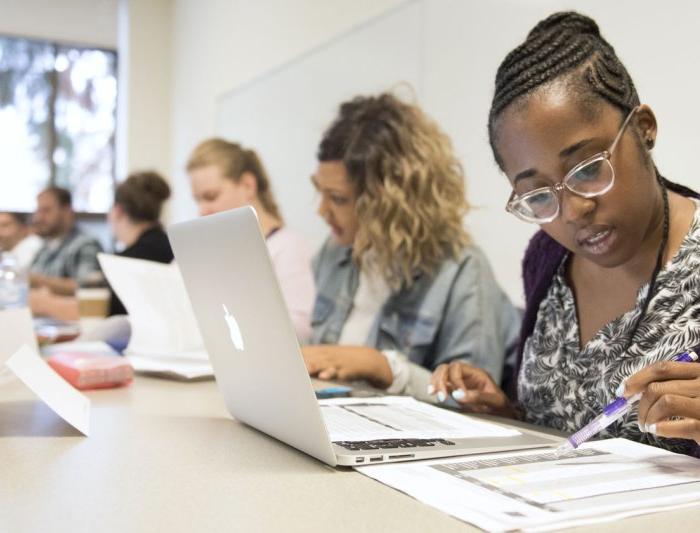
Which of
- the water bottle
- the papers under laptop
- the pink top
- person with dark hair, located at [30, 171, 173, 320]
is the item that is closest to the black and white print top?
the papers under laptop

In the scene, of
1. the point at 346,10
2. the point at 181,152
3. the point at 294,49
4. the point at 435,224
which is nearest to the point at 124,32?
the point at 181,152

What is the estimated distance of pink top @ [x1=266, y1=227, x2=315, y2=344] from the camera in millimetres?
2264

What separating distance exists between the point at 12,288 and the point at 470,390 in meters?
1.87

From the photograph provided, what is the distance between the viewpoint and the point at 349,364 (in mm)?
1467

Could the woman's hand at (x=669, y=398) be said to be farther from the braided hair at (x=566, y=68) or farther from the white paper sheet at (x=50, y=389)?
the white paper sheet at (x=50, y=389)

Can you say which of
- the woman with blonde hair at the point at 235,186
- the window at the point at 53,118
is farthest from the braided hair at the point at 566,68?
the window at the point at 53,118

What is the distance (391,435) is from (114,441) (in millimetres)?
327

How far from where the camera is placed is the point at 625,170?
0.98 meters

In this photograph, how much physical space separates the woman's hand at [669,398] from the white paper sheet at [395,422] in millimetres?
214

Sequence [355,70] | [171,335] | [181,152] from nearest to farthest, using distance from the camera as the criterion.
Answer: [171,335]
[355,70]
[181,152]

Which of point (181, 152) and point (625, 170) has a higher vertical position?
point (181, 152)

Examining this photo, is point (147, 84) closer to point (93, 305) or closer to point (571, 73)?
point (93, 305)

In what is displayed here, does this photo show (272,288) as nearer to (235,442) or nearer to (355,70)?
(235,442)

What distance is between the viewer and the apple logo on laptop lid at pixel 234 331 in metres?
0.95
